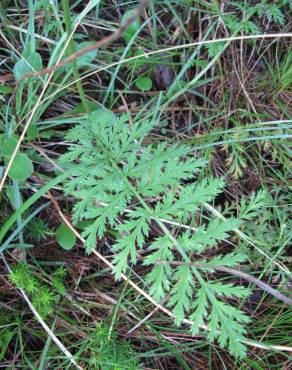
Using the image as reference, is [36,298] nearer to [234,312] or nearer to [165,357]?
[165,357]

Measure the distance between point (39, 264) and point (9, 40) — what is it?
1.19 m

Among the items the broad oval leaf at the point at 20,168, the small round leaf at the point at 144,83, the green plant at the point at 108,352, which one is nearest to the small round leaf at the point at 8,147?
the broad oval leaf at the point at 20,168

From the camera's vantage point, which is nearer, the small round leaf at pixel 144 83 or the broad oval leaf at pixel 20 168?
the broad oval leaf at pixel 20 168

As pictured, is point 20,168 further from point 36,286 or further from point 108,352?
point 108,352

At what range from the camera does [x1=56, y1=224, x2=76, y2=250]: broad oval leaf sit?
81.1 inches

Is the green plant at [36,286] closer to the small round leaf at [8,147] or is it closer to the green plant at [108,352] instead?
the green plant at [108,352]

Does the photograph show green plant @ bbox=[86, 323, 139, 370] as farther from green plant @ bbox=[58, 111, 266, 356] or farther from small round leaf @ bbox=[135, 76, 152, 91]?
small round leaf @ bbox=[135, 76, 152, 91]

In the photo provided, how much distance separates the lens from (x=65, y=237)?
6.82 feet

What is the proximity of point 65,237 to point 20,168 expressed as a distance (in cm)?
40

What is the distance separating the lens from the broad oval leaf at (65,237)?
2.06m

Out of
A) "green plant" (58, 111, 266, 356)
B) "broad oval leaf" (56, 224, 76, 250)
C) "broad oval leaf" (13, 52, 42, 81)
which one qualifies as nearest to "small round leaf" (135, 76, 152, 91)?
"green plant" (58, 111, 266, 356)

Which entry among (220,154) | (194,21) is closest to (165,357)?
(220,154)

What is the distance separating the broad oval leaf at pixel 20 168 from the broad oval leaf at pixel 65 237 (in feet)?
1.01

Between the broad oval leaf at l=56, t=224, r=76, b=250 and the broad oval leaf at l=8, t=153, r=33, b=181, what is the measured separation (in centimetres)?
31
